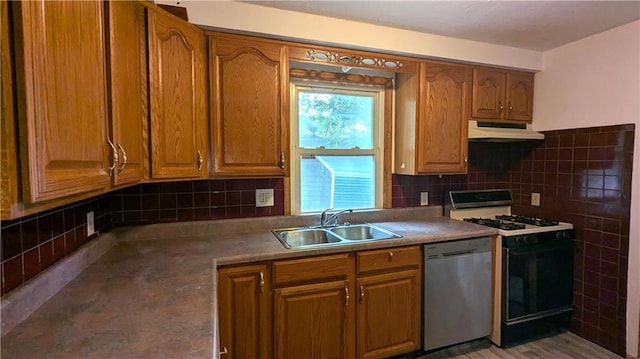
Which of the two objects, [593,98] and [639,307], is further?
[593,98]

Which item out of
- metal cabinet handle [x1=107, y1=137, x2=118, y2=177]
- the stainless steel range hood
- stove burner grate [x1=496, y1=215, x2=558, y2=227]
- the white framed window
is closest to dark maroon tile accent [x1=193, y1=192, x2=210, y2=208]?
the white framed window

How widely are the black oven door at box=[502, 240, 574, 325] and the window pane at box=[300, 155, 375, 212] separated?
3.69ft

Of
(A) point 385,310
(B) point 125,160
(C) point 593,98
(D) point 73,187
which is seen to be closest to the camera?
(D) point 73,187

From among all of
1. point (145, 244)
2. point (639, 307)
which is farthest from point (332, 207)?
point (639, 307)

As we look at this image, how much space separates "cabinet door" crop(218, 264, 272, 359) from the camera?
1695 millimetres

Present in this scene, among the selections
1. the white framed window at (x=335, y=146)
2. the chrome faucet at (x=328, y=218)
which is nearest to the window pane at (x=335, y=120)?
the white framed window at (x=335, y=146)

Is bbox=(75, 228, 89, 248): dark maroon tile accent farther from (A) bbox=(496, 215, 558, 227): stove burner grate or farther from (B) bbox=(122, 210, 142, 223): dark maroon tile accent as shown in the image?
(A) bbox=(496, 215, 558, 227): stove burner grate

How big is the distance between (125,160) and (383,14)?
172 cm

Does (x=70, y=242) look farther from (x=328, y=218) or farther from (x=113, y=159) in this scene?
(x=328, y=218)

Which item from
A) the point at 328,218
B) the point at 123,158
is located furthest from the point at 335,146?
the point at 123,158

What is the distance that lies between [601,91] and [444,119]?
1.11 metres

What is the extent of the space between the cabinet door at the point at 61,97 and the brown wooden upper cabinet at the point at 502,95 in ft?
8.31

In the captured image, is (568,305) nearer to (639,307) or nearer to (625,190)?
(639,307)

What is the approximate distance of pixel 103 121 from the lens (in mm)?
1055
